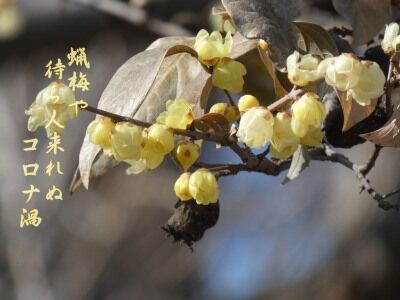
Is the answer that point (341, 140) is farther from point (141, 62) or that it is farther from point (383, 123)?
point (141, 62)

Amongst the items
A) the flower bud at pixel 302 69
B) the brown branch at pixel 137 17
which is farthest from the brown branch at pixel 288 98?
the brown branch at pixel 137 17

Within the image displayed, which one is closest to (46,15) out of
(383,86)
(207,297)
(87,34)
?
(87,34)

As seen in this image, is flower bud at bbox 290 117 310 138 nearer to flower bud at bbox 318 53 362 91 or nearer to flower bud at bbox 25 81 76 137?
flower bud at bbox 318 53 362 91

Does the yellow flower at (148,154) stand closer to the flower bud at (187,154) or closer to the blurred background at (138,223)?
the flower bud at (187,154)

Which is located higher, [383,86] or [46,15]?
[383,86]

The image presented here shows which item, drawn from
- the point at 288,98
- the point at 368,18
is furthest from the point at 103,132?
the point at 368,18

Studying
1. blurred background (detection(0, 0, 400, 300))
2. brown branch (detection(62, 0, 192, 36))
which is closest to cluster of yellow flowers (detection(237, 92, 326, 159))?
brown branch (detection(62, 0, 192, 36))
